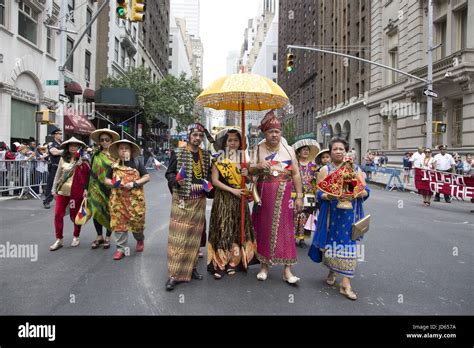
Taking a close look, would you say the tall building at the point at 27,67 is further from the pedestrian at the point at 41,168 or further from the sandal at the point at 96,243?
the sandal at the point at 96,243

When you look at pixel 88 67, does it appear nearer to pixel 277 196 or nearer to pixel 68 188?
pixel 68 188

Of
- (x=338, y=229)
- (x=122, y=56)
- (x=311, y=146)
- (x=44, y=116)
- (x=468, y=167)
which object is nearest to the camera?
(x=338, y=229)

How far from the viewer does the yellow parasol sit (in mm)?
4387

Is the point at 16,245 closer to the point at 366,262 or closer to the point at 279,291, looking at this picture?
the point at 279,291

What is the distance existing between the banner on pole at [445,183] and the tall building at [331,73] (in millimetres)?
22324

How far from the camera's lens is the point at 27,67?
1859cm

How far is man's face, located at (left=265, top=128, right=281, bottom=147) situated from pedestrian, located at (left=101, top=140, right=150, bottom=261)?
6.80 feet

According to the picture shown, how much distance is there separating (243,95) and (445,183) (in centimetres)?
1045

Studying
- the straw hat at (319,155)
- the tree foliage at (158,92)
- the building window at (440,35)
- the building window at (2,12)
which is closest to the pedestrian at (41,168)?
the building window at (2,12)

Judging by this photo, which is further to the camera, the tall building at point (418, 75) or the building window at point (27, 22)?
the tall building at point (418, 75)

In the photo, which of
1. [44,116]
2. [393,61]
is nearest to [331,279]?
[44,116]

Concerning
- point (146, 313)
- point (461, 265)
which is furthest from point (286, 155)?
point (461, 265)

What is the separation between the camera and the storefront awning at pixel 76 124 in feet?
72.4

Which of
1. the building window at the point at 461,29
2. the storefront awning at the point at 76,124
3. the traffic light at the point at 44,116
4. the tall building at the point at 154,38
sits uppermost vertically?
the tall building at the point at 154,38
